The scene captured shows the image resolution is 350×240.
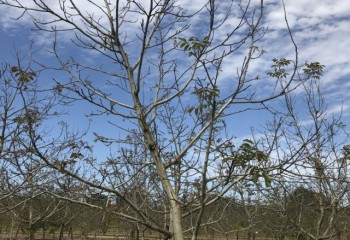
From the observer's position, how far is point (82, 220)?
1828 cm

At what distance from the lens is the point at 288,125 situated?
277 inches

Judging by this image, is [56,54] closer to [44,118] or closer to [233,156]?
[233,156]

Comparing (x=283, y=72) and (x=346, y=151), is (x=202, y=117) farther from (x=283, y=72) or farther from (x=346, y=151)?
(x=346, y=151)

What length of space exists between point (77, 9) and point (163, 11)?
64cm

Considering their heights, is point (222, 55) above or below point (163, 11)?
below

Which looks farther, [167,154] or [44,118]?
[44,118]

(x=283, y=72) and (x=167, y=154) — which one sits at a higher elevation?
(x=283, y=72)

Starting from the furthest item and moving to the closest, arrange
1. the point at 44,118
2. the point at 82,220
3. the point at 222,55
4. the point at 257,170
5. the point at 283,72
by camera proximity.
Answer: the point at 82,220 → the point at 44,118 → the point at 283,72 → the point at 222,55 → the point at 257,170

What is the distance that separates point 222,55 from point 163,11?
0.59 metres

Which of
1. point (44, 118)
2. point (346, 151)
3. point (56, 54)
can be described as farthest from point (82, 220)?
point (56, 54)

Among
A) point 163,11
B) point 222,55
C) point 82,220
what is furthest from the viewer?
point 82,220

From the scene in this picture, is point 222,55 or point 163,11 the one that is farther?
point 163,11

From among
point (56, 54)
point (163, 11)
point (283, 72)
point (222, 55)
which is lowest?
point (222, 55)

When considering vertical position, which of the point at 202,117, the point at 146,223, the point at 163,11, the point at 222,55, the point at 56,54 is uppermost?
the point at 163,11
